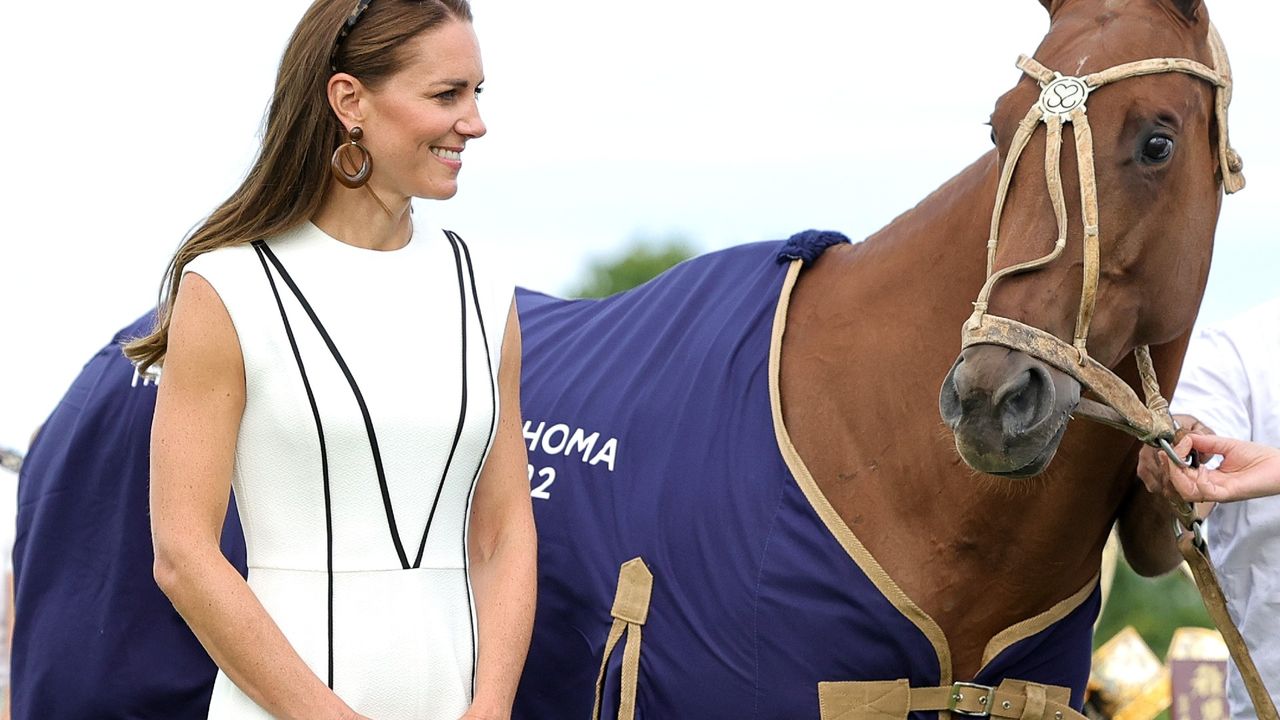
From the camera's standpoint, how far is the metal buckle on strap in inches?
110

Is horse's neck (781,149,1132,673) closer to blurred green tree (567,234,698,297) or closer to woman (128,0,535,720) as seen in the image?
woman (128,0,535,720)

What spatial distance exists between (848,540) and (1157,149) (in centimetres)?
88

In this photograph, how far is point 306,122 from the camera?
221 cm

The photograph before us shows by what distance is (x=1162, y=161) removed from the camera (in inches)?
100

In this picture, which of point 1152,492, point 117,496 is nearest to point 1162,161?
point 1152,492

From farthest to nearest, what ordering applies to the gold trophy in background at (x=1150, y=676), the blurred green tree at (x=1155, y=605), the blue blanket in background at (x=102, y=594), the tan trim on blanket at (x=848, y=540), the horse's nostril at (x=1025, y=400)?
1. the blurred green tree at (x=1155, y=605)
2. the gold trophy in background at (x=1150, y=676)
3. the blue blanket in background at (x=102, y=594)
4. the tan trim on blanket at (x=848, y=540)
5. the horse's nostril at (x=1025, y=400)

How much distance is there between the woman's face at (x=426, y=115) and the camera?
218 cm

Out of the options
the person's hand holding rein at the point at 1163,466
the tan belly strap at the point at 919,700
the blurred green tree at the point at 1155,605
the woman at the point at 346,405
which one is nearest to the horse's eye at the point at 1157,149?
the person's hand holding rein at the point at 1163,466

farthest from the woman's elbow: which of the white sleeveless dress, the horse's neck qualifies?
the horse's neck

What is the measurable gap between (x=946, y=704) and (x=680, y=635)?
53 centimetres

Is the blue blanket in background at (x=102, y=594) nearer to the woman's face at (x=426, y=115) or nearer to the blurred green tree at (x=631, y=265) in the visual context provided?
the woman's face at (x=426, y=115)

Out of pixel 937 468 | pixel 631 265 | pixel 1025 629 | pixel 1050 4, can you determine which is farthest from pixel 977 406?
pixel 631 265

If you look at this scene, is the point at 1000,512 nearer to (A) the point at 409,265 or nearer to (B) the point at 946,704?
(B) the point at 946,704

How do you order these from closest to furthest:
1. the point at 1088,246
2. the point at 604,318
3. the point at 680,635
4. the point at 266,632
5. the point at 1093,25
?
the point at 266,632, the point at 1088,246, the point at 1093,25, the point at 680,635, the point at 604,318
